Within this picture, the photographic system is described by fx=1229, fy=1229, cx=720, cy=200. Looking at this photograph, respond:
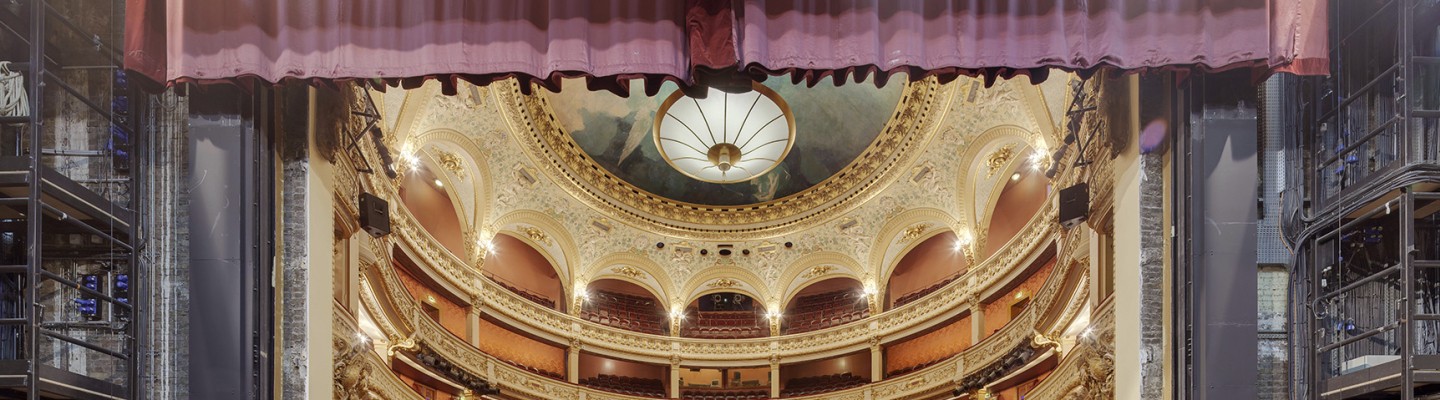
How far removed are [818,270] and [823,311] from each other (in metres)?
1.07

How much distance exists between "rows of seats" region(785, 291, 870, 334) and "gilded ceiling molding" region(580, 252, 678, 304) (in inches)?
115

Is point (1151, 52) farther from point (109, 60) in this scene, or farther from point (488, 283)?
point (488, 283)

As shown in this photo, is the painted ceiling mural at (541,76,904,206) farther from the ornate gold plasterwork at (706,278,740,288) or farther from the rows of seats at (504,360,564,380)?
the rows of seats at (504,360,564,380)

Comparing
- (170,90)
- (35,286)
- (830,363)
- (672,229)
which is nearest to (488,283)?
→ (672,229)

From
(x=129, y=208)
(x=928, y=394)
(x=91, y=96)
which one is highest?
(x=91, y=96)

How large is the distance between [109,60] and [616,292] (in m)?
19.9

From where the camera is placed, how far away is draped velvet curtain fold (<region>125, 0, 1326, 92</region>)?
8.88 m

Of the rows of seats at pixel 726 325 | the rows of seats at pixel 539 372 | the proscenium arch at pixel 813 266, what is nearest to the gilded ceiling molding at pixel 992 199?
the proscenium arch at pixel 813 266

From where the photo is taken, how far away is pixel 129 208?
30.1ft

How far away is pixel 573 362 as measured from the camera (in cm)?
2709

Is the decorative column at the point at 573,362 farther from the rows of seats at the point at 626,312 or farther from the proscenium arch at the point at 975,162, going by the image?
the proscenium arch at the point at 975,162

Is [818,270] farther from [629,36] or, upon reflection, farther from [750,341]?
[629,36]

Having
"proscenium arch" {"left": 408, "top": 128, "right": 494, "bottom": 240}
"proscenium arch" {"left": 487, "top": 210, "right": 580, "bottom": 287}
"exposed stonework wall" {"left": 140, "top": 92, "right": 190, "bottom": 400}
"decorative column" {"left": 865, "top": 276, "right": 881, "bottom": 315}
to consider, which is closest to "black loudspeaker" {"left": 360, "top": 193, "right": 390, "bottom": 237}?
"exposed stonework wall" {"left": 140, "top": 92, "right": 190, "bottom": 400}

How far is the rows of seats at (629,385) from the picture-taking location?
2775cm
